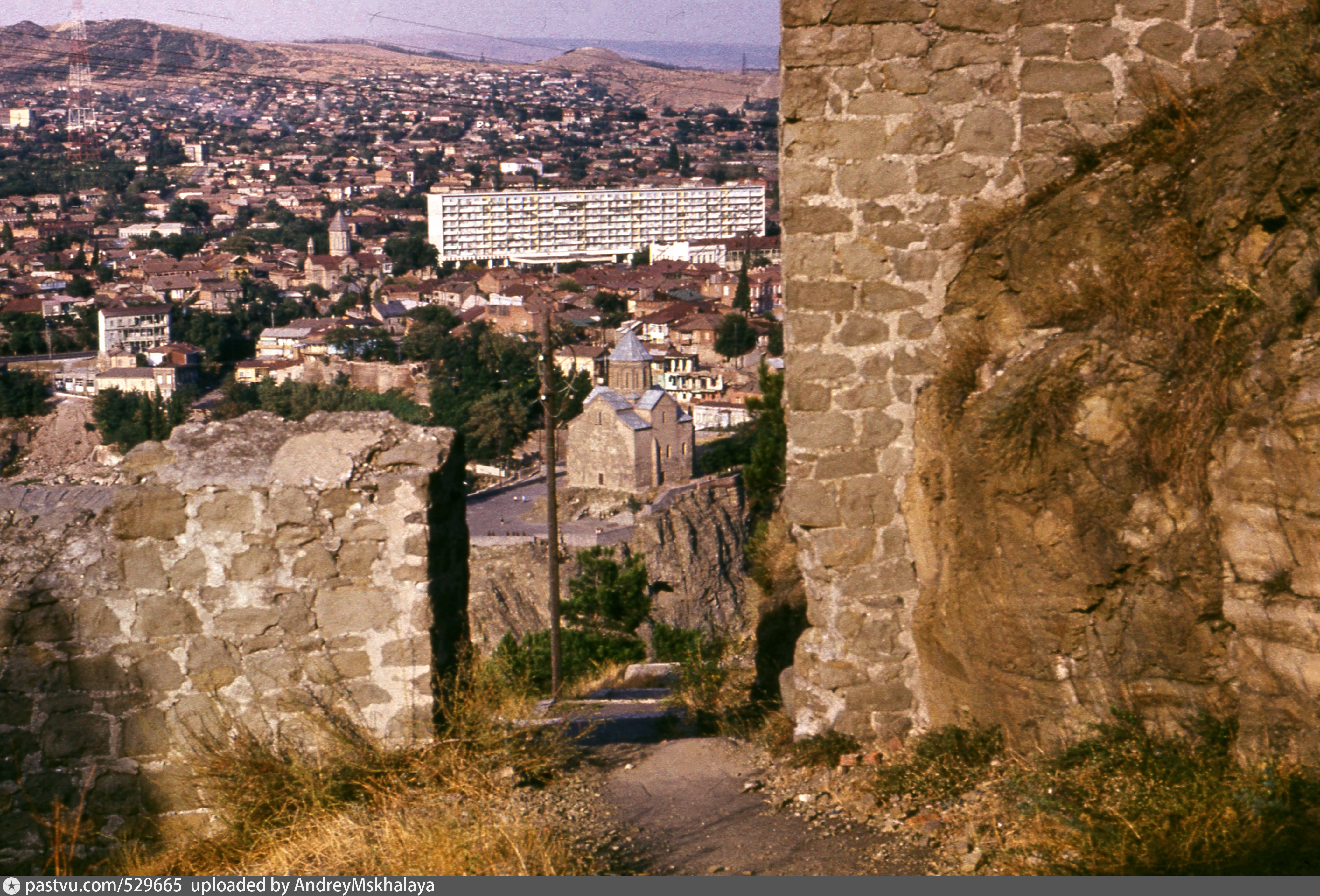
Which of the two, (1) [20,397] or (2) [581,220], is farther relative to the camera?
(2) [581,220]

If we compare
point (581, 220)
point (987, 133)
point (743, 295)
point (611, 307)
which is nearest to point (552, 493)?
point (987, 133)

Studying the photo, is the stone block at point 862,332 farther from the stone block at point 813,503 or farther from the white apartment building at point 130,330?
the white apartment building at point 130,330

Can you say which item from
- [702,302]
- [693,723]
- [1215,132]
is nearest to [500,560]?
[693,723]

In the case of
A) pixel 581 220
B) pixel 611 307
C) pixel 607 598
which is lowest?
pixel 607 598

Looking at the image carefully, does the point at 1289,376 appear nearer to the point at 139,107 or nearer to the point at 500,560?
the point at 500,560

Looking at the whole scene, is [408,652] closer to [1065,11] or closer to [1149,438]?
[1149,438]

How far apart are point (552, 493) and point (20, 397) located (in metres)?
39.4

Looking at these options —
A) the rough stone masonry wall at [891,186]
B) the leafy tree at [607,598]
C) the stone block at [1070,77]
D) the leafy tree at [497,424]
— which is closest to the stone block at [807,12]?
the rough stone masonry wall at [891,186]

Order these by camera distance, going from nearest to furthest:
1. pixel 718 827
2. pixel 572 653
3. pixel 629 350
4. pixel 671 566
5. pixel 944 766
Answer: pixel 718 827 → pixel 944 766 → pixel 572 653 → pixel 671 566 → pixel 629 350

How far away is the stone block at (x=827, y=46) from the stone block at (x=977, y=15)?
233mm

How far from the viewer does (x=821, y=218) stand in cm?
414

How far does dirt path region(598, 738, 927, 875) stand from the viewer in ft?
10.8

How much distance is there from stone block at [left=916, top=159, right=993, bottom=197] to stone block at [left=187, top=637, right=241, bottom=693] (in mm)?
2408

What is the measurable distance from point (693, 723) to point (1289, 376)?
3.03 m
